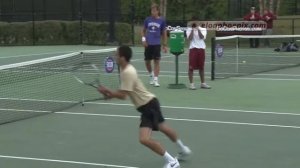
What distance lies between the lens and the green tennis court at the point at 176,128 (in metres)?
7.13

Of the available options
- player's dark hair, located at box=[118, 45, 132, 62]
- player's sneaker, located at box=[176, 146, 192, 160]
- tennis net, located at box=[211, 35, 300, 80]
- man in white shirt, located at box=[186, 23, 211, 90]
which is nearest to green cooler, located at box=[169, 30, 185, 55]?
man in white shirt, located at box=[186, 23, 211, 90]

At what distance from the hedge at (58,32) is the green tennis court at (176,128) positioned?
19762mm

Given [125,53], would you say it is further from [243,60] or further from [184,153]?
[243,60]

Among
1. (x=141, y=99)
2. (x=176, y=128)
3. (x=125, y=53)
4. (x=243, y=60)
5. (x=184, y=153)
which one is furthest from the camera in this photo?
(x=243, y=60)

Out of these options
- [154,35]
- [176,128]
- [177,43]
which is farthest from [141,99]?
[154,35]

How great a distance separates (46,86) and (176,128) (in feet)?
17.9

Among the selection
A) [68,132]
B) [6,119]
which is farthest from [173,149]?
[6,119]

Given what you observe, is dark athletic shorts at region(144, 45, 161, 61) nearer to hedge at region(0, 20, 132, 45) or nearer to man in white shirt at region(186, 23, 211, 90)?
man in white shirt at region(186, 23, 211, 90)

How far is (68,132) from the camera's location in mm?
8891

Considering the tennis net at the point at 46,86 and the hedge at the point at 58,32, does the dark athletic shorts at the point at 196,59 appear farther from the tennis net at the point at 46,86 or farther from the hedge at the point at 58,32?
the hedge at the point at 58,32

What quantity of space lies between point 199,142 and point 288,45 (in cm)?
1841

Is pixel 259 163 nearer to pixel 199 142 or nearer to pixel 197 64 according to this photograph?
pixel 199 142

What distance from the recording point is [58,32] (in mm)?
33500

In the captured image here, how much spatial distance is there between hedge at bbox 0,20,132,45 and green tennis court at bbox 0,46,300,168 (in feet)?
64.8
